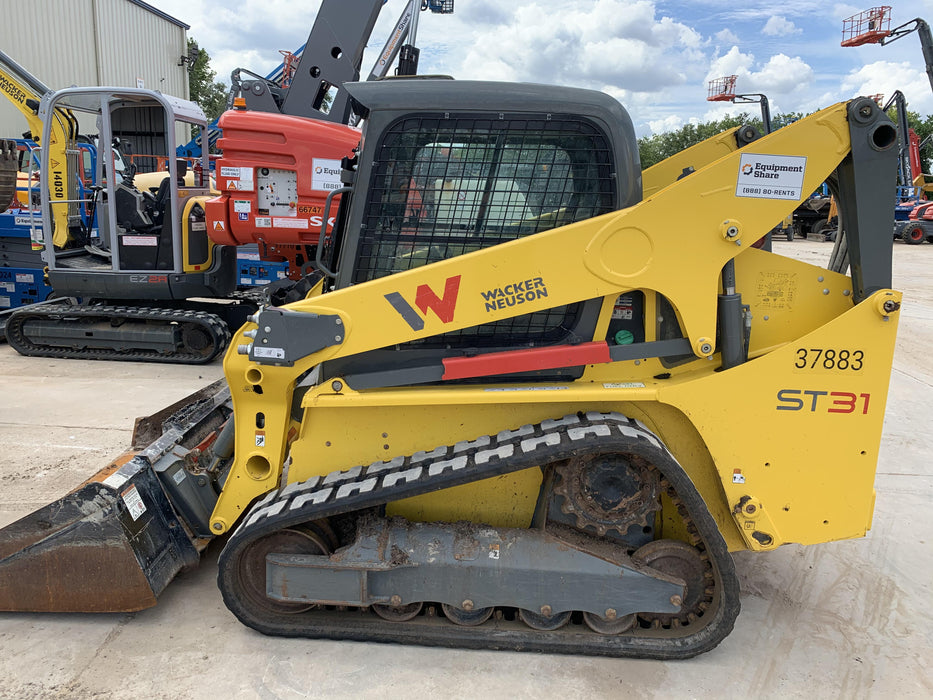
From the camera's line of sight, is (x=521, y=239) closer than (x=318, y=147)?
Yes

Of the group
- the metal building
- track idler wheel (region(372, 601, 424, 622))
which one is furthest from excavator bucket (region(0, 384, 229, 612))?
the metal building

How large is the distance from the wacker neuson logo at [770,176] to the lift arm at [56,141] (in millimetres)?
7983

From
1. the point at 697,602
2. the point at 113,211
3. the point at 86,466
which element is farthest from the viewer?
the point at 113,211

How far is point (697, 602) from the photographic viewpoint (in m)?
3.21

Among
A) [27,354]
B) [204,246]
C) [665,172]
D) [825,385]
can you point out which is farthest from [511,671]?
[27,354]

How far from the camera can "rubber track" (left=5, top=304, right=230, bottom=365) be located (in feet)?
27.1

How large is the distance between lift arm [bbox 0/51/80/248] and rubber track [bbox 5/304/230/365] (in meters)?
0.87

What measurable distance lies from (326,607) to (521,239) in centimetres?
191

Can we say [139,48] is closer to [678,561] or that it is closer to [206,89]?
[206,89]

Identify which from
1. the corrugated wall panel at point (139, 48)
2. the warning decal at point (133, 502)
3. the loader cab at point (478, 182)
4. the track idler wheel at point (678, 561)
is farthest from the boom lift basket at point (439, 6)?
the corrugated wall panel at point (139, 48)

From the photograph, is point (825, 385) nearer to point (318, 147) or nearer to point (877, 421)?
point (877, 421)

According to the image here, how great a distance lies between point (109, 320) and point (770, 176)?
25.5 feet

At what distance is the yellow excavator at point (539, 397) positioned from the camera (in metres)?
3.01

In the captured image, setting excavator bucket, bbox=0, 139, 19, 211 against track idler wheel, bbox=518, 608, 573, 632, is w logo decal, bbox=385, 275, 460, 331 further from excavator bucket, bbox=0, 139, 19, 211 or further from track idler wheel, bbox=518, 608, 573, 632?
excavator bucket, bbox=0, 139, 19, 211
